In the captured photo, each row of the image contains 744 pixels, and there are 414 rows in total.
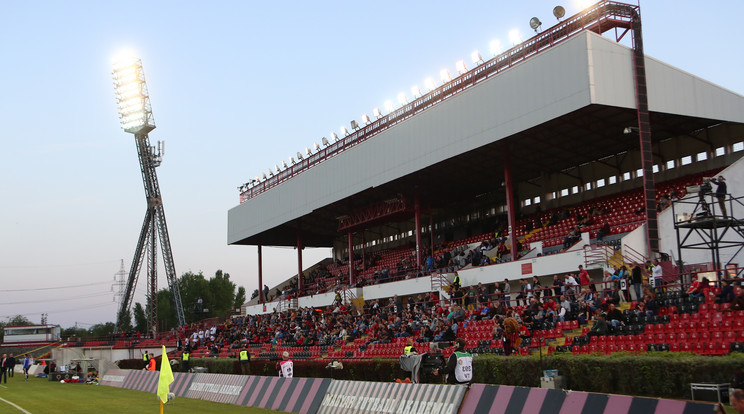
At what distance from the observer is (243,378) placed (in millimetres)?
23797

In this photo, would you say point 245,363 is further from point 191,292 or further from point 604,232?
point 191,292

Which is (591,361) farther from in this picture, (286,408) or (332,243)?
(332,243)

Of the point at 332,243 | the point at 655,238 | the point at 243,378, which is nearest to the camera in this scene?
the point at 243,378

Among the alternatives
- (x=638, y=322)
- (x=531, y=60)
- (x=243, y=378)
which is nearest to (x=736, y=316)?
(x=638, y=322)

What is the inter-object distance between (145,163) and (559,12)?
167 feet

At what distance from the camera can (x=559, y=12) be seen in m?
33.6

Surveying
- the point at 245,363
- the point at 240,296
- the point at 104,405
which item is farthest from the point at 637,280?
the point at 240,296

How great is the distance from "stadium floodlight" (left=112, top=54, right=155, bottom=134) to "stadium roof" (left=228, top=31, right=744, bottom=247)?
84.7 ft

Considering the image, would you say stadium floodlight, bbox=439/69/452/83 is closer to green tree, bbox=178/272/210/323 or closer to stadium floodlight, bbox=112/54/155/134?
stadium floodlight, bbox=112/54/155/134

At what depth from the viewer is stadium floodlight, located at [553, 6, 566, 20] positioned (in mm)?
33562

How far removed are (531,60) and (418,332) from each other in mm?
13055

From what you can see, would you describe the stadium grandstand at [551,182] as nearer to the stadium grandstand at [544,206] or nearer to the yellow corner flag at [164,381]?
the stadium grandstand at [544,206]

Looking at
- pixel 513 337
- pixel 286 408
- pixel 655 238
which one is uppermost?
pixel 655 238

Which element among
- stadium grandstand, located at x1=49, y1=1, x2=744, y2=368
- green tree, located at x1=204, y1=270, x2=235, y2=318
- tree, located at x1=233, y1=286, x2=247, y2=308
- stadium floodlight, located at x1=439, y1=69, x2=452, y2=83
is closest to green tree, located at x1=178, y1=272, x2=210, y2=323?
green tree, located at x1=204, y1=270, x2=235, y2=318
